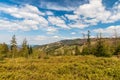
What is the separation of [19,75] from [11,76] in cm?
71

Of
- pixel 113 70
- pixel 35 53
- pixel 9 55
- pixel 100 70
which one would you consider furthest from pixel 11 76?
pixel 35 53

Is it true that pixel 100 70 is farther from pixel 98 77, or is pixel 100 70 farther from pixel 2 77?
pixel 2 77

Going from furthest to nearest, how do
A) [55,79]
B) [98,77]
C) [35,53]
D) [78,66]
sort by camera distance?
[35,53], [78,66], [98,77], [55,79]

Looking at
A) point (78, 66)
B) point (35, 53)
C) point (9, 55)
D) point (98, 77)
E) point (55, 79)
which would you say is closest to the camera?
point (55, 79)

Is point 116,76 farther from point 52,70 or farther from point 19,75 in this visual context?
point 19,75

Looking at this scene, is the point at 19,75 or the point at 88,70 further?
the point at 88,70

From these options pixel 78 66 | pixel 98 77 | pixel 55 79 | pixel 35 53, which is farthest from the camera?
pixel 35 53

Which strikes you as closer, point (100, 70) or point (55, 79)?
point (55, 79)

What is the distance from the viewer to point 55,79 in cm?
1380

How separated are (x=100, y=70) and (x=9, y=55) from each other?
62271 mm

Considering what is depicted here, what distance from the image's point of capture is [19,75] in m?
14.2

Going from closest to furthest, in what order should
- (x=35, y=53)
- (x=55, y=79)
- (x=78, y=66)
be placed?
(x=55, y=79)
(x=78, y=66)
(x=35, y=53)

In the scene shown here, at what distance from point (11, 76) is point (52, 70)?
4323 mm

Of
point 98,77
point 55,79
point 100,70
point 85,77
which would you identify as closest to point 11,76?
point 55,79
